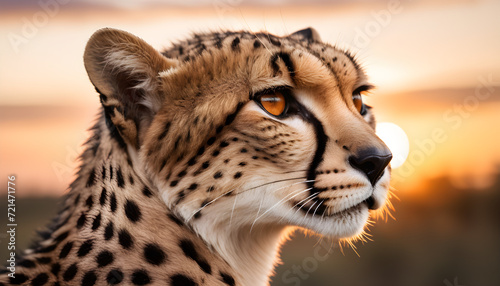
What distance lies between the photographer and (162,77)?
1.58 meters

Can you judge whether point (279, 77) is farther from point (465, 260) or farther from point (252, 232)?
point (465, 260)

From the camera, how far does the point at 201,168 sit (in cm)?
152

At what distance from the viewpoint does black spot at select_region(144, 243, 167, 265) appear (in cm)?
144

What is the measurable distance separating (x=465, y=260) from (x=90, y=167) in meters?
4.43

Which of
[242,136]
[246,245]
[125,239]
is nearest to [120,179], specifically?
[125,239]

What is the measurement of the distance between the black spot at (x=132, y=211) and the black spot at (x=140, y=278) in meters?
0.16

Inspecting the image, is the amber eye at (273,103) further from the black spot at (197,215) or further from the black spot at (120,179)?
the black spot at (120,179)

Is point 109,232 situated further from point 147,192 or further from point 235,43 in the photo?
point 235,43

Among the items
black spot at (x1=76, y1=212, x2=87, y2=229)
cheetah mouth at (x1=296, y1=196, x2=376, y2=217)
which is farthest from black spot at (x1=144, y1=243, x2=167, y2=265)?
cheetah mouth at (x1=296, y1=196, x2=376, y2=217)

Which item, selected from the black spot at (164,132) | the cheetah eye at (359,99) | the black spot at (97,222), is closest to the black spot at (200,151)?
the black spot at (164,132)

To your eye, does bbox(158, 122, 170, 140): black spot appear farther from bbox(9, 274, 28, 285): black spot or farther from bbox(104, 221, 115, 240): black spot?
bbox(9, 274, 28, 285): black spot

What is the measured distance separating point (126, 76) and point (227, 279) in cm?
74

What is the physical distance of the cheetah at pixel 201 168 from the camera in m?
1.45

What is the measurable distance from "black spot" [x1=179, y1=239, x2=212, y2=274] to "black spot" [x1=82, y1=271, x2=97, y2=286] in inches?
10.7
